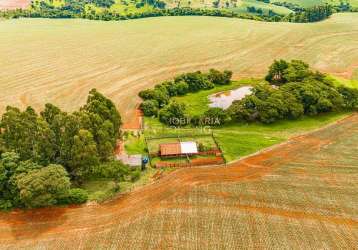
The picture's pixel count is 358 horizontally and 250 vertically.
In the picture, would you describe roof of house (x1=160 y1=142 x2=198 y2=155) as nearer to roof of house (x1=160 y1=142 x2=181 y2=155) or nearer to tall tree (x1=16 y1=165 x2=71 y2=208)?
roof of house (x1=160 y1=142 x2=181 y2=155)

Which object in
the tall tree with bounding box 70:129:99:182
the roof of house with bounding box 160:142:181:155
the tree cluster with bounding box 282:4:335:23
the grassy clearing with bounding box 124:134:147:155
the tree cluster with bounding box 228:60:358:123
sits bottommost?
the grassy clearing with bounding box 124:134:147:155

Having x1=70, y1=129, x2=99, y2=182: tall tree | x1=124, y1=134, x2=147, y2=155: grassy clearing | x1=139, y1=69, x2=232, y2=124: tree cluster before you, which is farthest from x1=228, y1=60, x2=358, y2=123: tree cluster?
x1=70, y1=129, x2=99, y2=182: tall tree

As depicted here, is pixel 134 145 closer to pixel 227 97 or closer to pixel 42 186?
pixel 42 186

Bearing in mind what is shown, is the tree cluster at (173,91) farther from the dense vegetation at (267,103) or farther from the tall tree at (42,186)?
the tall tree at (42,186)

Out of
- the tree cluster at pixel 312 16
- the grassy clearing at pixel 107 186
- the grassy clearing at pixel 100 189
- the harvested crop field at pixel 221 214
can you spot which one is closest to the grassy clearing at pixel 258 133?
the harvested crop field at pixel 221 214

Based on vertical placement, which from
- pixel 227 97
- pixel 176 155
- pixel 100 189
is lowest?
pixel 100 189

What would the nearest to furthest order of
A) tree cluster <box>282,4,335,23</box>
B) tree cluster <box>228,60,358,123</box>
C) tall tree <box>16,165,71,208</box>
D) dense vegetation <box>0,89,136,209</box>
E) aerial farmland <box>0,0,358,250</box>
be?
aerial farmland <box>0,0,358,250</box>, tall tree <box>16,165,71,208</box>, dense vegetation <box>0,89,136,209</box>, tree cluster <box>228,60,358,123</box>, tree cluster <box>282,4,335,23</box>

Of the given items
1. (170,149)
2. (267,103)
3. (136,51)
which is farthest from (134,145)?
(136,51)
